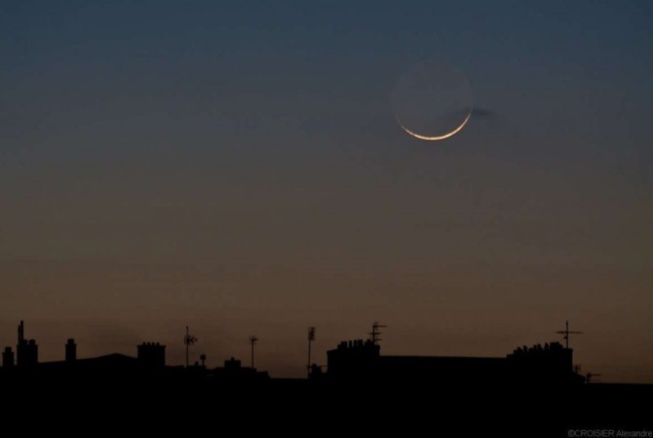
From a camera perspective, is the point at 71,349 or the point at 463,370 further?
the point at 71,349

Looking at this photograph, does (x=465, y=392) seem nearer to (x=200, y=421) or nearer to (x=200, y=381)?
(x=200, y=421)

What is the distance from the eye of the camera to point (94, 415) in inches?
2926

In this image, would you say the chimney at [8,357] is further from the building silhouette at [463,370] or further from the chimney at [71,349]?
the building silhouette at [463,370]

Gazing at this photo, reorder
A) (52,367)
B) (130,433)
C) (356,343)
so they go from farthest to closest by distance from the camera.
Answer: (52,367) → (356,343) → (130,433)

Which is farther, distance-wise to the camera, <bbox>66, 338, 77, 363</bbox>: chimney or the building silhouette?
<bbox>66, 338, 77, 363</bbox>: chimney

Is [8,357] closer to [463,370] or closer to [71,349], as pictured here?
[71,349]

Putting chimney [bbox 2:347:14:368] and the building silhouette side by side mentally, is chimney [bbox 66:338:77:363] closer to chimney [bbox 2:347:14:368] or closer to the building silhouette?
chimney [bbox 2:347:14:368]

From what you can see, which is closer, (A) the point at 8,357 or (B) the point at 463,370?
(B) the point at 463,370

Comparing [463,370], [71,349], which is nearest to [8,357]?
[71,349]

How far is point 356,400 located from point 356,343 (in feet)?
30.7

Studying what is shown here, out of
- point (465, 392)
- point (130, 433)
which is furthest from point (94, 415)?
point (465, 392)

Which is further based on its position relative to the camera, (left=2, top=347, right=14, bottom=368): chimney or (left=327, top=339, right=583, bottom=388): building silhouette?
(left=2, top=347, right=14, bottom=368): chimney

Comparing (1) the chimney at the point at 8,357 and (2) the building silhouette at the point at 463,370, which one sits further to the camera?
(1) the chimney at the point at 8,357

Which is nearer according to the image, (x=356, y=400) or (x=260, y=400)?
(x=356, y=400)
